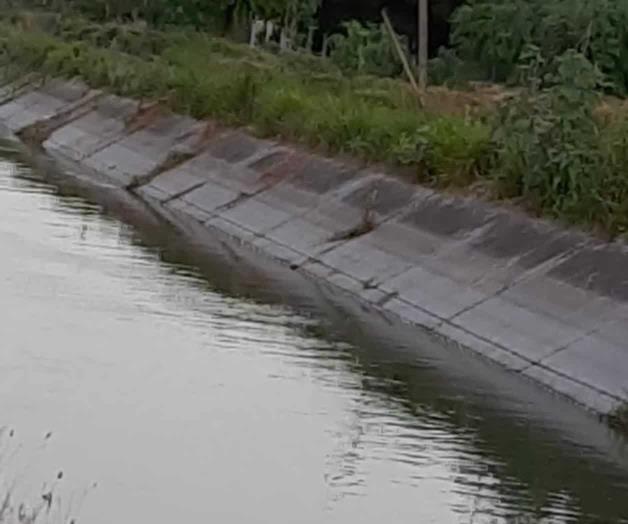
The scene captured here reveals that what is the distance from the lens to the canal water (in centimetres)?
1087

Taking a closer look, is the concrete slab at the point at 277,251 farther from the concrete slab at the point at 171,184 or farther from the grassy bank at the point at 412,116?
the concrete slab at the point at 171,184

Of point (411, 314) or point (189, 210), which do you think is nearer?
point (411, 314)

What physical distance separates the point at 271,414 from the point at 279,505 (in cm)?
242

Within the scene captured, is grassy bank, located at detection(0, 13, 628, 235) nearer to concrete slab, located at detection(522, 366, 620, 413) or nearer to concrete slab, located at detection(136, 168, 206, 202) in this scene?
concrete slab, located at detection(136, 168, 206, 202)

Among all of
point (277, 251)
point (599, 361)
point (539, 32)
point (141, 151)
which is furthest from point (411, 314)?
point (539, 32)

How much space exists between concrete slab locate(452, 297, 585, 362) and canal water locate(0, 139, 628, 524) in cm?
37

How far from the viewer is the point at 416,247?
19.9m

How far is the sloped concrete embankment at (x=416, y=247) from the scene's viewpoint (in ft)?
50.6

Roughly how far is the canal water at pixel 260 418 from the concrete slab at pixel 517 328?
1.23ft

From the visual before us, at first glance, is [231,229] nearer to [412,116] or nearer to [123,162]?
[412,116]

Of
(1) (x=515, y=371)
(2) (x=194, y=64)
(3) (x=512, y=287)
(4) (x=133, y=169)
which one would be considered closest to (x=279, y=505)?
(1) (x=515, y=371)

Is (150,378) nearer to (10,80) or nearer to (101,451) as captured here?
(101,451)

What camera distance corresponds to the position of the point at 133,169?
31141mm

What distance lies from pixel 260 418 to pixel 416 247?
23.6ft
